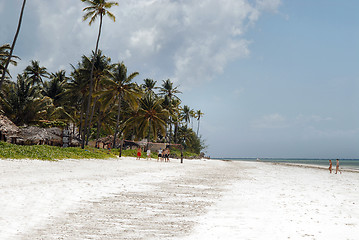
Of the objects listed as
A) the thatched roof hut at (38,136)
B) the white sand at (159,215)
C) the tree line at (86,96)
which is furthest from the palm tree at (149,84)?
the white sand at (159,215)

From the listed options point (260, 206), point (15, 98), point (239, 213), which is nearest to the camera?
point (239, 213)

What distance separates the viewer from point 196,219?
587 cm

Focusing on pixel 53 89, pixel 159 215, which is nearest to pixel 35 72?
pixel 53 89

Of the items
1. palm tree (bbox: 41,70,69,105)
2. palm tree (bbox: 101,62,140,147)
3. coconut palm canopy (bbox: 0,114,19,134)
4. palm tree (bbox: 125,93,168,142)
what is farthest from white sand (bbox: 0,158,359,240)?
palm tree (bbox: 41,70,69,105)

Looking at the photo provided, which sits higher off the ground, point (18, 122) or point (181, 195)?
point (18, 122)

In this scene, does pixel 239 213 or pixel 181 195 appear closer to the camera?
pixel 239 213

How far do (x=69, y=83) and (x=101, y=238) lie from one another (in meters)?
42.7

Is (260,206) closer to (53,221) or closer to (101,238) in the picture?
(101,238)

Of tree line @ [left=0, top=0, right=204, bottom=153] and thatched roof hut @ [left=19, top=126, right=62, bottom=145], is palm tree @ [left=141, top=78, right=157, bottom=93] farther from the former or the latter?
thatched roof hut @ [left=19, top=126, right=62, bottom=145]

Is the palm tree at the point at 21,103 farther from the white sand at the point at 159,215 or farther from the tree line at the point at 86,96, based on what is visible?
the white sand at the point at 159,215

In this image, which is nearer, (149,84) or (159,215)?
(159,215)

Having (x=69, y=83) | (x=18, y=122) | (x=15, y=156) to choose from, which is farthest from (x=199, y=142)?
(x=15, y=156)

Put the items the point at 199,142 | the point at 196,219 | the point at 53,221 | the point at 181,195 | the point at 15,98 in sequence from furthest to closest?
the point at 199,142 < the point at 15,98 < the point at 181,195 < the point at 196,219 < the point at 53,221

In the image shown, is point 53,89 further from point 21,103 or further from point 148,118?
point 148,118
